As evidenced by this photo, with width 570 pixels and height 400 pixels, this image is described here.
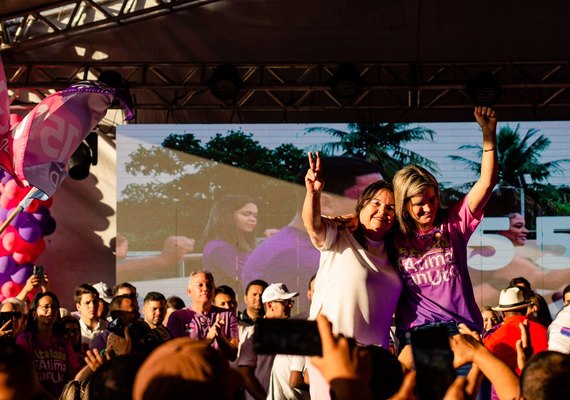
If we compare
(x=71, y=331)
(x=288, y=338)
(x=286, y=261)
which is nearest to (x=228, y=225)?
(x=286, y=261)

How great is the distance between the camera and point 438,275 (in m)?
3.98

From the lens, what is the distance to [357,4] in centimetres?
1398

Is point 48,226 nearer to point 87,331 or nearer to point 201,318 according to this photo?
point 87,331

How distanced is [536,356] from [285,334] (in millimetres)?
723

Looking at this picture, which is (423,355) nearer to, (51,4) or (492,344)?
(492,344)

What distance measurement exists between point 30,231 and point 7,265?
1.89 ft

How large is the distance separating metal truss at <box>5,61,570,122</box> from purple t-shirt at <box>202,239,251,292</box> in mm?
1841

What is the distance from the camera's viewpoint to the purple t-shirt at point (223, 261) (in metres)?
12.7

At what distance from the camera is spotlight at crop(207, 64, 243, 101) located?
12.4 m

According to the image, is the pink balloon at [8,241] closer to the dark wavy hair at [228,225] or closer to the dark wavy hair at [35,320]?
the dark wavy hair at [228,225]

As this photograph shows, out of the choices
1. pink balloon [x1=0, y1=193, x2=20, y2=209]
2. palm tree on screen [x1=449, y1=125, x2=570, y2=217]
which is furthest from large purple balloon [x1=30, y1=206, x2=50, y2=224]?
palm tree on screen [x1=449, y1=125, x2=570, y2=217]

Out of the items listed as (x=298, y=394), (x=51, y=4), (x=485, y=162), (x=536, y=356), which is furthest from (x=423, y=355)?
(x=51, y=4)

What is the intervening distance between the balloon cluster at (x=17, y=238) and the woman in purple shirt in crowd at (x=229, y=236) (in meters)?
2.13

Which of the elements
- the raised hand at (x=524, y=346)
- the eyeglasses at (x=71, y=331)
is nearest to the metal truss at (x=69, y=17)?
the eyeglasses at (x=71, y=331)
